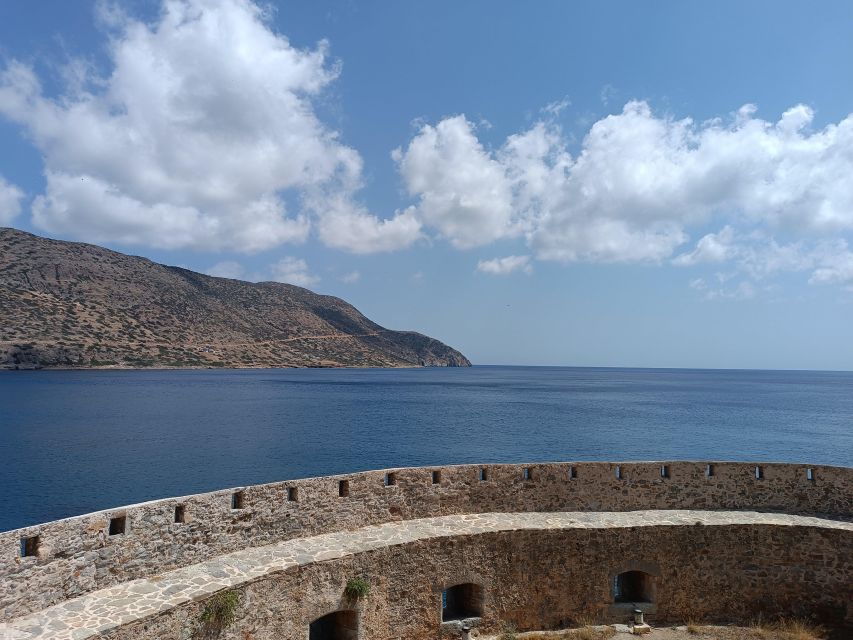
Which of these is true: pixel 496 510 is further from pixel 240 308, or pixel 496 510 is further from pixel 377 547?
pixel 240 308

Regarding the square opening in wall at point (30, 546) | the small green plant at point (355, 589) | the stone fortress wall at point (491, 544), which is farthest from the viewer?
the small green plant at point (355, 589)

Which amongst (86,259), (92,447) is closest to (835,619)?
(92,447)

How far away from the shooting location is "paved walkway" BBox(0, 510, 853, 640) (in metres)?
7.81

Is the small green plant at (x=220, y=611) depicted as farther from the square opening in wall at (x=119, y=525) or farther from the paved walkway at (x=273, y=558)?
the square opening in wall at (x=119, y=525)

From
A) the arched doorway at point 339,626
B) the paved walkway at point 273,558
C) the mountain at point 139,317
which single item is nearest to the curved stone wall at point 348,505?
the paved walkway at point 273,558

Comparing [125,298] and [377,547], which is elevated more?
[125,298]

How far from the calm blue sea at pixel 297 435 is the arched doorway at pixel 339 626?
15440 mm

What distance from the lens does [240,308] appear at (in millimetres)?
119312

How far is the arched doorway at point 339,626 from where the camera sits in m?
10.8

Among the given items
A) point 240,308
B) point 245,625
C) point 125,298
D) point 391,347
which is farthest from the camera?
point 391,347

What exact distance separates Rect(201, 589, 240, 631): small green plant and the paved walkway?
0.53 feet

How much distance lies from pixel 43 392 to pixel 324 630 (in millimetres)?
68263

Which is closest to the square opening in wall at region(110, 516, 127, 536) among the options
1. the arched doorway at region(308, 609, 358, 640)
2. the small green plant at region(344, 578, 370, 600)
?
the arched doorway at region(308, 609, 358, 640)

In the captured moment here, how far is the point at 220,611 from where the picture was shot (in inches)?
352
